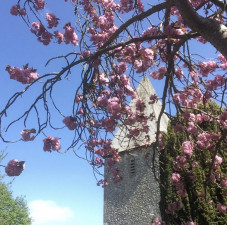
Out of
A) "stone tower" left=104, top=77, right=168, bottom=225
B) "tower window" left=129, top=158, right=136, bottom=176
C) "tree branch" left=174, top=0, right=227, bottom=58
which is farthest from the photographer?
"tower window" left=129, top=158, right=136, bottom=176

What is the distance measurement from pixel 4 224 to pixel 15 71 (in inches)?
1015

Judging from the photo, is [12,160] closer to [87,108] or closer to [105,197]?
[87,108]

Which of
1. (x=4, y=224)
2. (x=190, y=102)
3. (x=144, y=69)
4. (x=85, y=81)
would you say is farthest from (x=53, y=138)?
(x=4, y=224)

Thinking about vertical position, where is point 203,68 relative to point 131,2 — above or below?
below

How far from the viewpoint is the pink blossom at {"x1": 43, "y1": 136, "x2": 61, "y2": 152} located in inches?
150

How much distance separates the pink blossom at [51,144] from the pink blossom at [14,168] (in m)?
0.38

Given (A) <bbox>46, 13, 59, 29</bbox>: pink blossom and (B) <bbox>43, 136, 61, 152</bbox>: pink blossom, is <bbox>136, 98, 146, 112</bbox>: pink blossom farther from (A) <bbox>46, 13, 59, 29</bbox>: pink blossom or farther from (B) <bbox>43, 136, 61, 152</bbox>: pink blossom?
(A) <bbox>46, 13, 59, 29</bbox>: pink blossom

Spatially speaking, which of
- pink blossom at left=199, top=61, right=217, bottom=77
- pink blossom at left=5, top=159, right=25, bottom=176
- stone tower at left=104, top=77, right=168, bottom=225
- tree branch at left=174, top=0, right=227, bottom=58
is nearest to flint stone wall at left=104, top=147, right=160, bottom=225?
stone tower at left=104, top=77, right=168, bottom=225

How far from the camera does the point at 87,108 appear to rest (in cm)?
411

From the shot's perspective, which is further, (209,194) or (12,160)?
(209,194)

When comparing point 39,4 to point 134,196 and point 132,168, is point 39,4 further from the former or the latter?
point 132,168

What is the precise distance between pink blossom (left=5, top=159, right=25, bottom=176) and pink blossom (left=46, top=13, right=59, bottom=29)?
5.94 feet

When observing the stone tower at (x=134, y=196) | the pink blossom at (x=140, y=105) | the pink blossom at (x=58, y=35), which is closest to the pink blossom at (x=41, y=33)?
the pink blossom at (x=58, y=35)

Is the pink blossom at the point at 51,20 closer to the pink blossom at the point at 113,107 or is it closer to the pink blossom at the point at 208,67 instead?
the pink blossom at the point at 113,107
